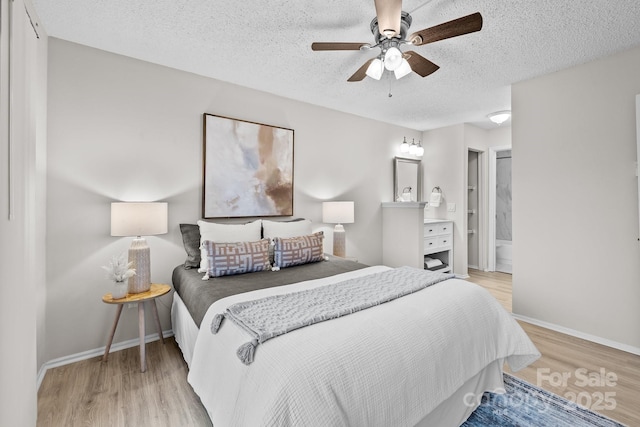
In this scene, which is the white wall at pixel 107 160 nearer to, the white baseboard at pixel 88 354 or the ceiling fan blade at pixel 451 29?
the white baseboard at pixel 88 354

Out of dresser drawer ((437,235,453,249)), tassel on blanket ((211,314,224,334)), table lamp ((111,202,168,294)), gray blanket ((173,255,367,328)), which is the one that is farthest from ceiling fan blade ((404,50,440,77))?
dresser drawer ((437,235,453,249))

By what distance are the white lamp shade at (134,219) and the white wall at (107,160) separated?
13.9 inches

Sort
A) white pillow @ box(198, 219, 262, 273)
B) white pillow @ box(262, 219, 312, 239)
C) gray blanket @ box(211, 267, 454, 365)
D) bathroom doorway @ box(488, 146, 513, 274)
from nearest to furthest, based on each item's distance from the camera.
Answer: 1. gray blanket @ box(211, 267, 454, 365)
2. white pillow @ box(198, 219, 262, 273)
3. white pillow @ box(262, 219, 312, 239)
4. bathroom doorway @ box(488, 146, 513, 274)

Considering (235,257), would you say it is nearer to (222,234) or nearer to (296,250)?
(222,234)

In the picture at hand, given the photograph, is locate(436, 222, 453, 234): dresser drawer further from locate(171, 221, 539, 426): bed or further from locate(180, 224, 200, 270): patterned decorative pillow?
locate(180, 224, 200, 270): patterned decorative pillow

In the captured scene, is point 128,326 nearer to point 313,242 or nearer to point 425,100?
point 313,242

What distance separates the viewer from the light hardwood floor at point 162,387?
5.71 ft

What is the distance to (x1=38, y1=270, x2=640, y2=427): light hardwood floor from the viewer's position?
5.71 ft

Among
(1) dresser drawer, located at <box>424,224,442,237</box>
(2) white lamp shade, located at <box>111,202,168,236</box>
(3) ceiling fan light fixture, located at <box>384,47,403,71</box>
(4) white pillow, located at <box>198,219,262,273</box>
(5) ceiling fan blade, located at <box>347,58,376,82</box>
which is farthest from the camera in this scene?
(1) dresser drawer, located at <box>424,224,442,237</box>

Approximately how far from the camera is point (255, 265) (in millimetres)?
2471

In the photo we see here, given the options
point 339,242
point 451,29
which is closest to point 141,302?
point 339,242

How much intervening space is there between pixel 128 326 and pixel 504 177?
6561 mm

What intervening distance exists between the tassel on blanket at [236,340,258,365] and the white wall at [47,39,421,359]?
1.85 meters

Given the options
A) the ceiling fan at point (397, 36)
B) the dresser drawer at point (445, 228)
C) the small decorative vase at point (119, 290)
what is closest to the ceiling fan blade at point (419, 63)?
the ceiling fan at point (397, 36)
